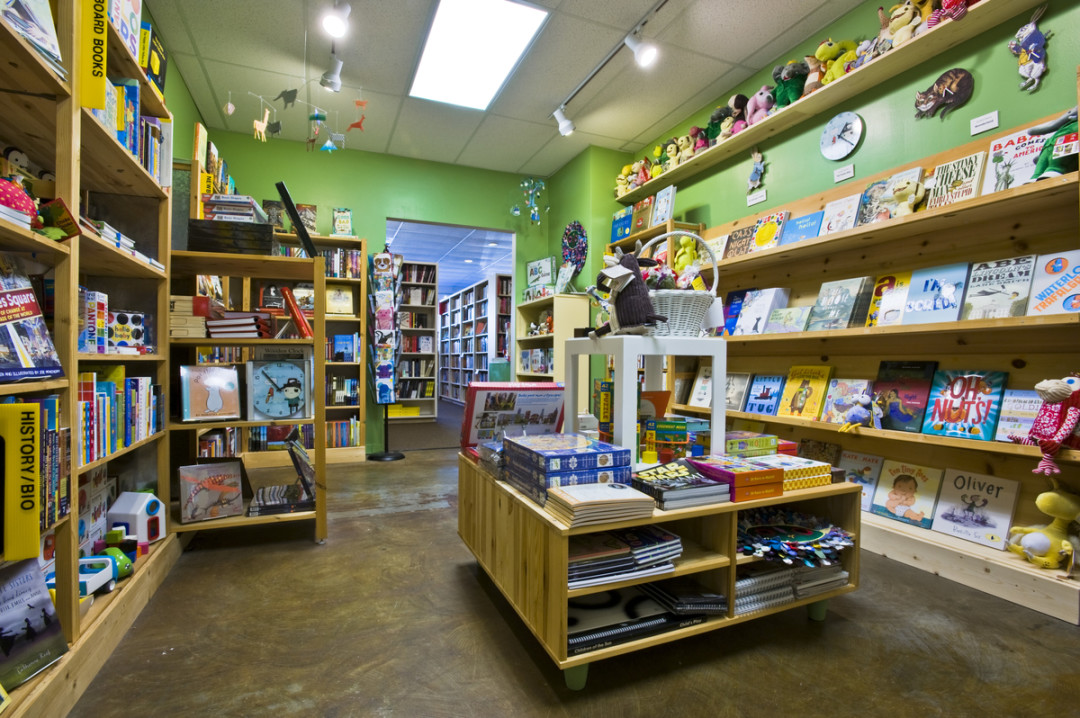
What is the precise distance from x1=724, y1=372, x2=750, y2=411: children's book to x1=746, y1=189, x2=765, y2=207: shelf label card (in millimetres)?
1156

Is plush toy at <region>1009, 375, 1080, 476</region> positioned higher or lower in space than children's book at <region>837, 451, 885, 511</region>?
higher

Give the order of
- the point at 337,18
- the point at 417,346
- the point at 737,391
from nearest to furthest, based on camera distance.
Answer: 1. the point at 337,18
2. the point at 737,391
3. the point at 417,346

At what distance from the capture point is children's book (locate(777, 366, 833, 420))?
8.68 ft

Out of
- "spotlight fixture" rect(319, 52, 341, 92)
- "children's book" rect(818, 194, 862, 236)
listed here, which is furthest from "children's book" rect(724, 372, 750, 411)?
"spotlight fixture" rect(319, 52, 341, 92)

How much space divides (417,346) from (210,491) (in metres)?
5.24

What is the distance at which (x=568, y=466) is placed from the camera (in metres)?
1.33

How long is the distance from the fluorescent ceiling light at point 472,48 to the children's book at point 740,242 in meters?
1.77

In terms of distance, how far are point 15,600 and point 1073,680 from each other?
2.69 m

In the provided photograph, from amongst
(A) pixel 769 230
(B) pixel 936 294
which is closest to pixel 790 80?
(A) pixel 769 230

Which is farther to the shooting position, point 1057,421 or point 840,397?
point 840,397

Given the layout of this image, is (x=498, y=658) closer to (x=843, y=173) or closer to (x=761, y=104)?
(x=843, y=173)

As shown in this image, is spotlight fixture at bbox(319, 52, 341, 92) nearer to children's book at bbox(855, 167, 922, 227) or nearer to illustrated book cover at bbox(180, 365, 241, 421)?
illustrated book cover at bbox(180, 365, 241, 421)

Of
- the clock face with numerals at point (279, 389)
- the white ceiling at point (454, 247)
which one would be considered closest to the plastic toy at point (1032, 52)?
the clock face with numerals at point (279, 389)

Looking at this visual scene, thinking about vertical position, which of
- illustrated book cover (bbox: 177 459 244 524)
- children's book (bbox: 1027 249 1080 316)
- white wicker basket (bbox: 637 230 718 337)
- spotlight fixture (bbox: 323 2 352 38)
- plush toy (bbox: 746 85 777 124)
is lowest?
illustrated book cover (bbox: 177 459 244 524)
